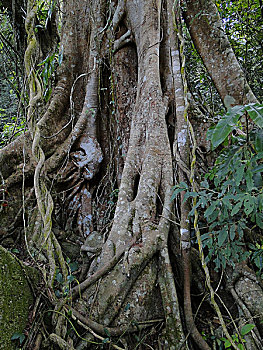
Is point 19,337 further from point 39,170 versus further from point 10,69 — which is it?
point 10,69

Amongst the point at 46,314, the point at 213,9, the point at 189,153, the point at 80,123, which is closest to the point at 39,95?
the point at 80,123

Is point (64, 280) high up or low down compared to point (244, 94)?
down

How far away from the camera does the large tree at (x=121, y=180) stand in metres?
1.98

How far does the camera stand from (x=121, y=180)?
2.81 meters

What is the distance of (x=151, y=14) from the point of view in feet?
11.7

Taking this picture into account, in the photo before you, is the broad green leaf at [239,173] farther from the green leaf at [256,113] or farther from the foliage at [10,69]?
the foliage at [10,69]

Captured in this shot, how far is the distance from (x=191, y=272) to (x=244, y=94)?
1745 millimetres

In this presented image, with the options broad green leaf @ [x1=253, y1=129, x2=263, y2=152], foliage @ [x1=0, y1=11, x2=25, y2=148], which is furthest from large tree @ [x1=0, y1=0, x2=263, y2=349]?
foliage @ [x1=0, y1=11, x2=25, y2=148]

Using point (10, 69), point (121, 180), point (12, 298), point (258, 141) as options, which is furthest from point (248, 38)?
point (12, 298)

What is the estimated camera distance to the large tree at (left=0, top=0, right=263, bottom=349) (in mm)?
1977

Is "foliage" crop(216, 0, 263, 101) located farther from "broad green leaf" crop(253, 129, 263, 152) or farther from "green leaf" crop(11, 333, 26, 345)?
"green leaf" crop(11, 333, 26, 345)

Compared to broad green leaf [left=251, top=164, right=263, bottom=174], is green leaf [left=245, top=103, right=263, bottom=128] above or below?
above

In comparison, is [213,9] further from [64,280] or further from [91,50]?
[64,280]

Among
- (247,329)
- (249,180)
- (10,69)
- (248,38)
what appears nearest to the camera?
(249,180)
